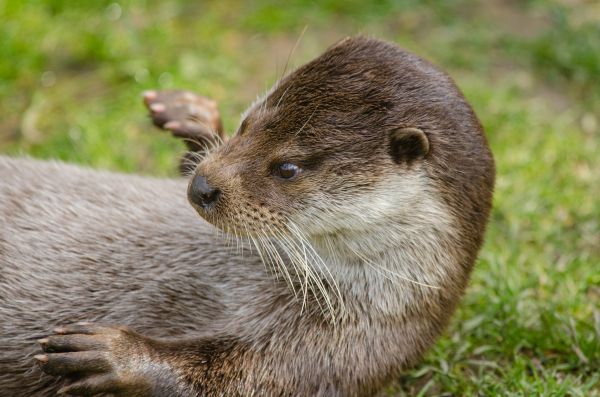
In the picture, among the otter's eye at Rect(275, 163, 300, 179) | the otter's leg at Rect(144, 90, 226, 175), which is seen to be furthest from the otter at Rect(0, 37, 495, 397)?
the otter's leg at Rect(144, 90, 226, 175)

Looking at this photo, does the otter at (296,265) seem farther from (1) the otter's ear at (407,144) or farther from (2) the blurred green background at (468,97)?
(2) the blurred green background at (468,97)

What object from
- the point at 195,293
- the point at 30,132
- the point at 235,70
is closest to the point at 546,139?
the point at 235,70

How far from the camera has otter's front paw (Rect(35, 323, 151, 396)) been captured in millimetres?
2510

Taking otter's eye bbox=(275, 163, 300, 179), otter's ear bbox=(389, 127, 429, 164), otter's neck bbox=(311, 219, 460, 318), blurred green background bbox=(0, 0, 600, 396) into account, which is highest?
otter's ear bbox=(389, 127, 429, 164)

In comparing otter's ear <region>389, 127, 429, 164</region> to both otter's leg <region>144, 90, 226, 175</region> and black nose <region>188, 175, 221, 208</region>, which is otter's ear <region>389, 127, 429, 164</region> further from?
otter's leg <region>144, 90, 226, 175</region>

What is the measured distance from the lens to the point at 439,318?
286 cm

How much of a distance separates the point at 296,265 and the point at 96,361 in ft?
2.32

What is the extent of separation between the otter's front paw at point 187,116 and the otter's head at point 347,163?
0.72 meters

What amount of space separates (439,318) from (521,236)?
1.35 metres

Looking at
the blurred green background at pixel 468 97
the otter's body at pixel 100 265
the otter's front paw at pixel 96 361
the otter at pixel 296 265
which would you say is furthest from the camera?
the blurred green background at pixel 468 97

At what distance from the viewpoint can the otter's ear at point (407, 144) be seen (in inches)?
102

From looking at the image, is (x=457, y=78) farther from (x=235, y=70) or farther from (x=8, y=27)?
(x=8, y=27)

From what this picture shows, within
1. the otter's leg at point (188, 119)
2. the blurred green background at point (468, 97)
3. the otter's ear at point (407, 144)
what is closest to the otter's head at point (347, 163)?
the otter's ear at point (407, 144)

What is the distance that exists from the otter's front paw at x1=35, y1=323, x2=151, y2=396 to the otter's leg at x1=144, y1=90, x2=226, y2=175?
95 centimetres
